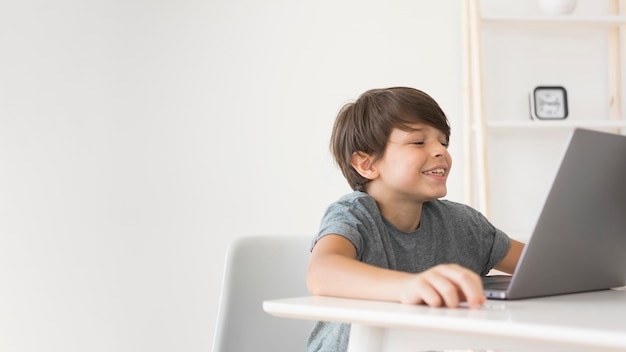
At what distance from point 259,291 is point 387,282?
659 mm

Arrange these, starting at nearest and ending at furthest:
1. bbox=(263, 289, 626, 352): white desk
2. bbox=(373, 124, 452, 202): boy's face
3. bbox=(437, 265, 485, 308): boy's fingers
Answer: bbox=(263, 289, 626, 352): white desk
bbox=(437, 265, 485, 308): boy's fingers
bbox=(373, 124, 452, 202): boy's face

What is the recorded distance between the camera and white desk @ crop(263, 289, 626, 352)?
0.59 m

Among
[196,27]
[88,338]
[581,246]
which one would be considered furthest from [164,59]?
[581,246]

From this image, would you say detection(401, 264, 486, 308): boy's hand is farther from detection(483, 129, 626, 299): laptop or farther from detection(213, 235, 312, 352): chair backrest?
detection(213, 235, 312, 352): chair backrest

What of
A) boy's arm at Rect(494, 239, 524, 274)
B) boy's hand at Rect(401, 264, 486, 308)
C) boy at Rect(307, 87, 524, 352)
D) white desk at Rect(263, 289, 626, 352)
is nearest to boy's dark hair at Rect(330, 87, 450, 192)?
boy at Rect(307, 87, 524, 352)

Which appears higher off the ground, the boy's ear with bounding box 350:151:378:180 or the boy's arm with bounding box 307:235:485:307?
the boy's ear with bounding box 350:151:378:180

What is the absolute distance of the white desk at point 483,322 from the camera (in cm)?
59

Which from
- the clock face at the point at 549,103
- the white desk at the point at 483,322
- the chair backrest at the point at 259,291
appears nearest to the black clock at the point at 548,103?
the clock face at the point at 549,103

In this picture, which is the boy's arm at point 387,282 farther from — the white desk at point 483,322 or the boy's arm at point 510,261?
the boy's arm at point 510,261

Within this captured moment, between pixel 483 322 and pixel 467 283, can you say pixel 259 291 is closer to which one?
pixel 467 283

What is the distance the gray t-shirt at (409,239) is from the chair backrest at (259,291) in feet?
0.57

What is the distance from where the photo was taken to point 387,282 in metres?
0.82

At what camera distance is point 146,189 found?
2.89m

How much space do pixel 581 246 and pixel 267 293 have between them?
68 centimetres
